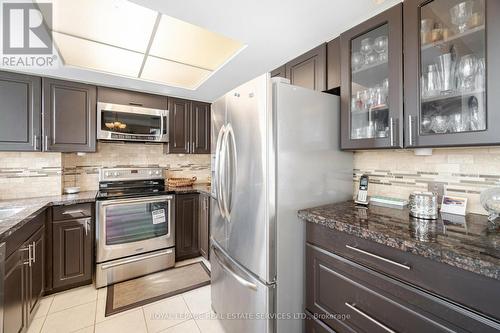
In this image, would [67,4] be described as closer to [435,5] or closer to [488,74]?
[435,5]

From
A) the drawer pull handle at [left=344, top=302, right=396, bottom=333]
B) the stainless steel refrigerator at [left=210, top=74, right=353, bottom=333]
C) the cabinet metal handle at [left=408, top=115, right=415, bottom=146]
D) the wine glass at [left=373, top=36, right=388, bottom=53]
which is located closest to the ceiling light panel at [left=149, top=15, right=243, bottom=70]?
the stainless steel refrigerator at [left=210, top=74, right=353, bottom=333]

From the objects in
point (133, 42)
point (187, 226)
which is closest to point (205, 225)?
point (187, 226)

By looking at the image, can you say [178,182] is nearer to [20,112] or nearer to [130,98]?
[130,98]

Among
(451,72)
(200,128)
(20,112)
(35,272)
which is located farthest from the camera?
(200,128)

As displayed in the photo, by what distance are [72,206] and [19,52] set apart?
1435 millimetres

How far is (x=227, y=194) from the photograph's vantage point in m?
1.55

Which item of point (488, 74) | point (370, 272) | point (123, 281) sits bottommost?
point (123, 281)

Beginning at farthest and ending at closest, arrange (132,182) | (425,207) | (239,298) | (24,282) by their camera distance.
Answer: (132,182) < (24,282) < (239,298) < (425,207)

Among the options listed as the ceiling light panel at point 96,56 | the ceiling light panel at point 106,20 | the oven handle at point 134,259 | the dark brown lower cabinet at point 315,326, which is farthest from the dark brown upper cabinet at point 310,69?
the oven handle at point 134,259

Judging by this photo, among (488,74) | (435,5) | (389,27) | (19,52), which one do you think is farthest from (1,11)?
(488,74)

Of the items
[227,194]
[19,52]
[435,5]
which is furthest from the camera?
[19,52]

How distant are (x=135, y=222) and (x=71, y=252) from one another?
616 mm

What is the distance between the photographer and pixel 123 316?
6.04 feet

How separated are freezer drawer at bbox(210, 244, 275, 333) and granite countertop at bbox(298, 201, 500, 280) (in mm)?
526
